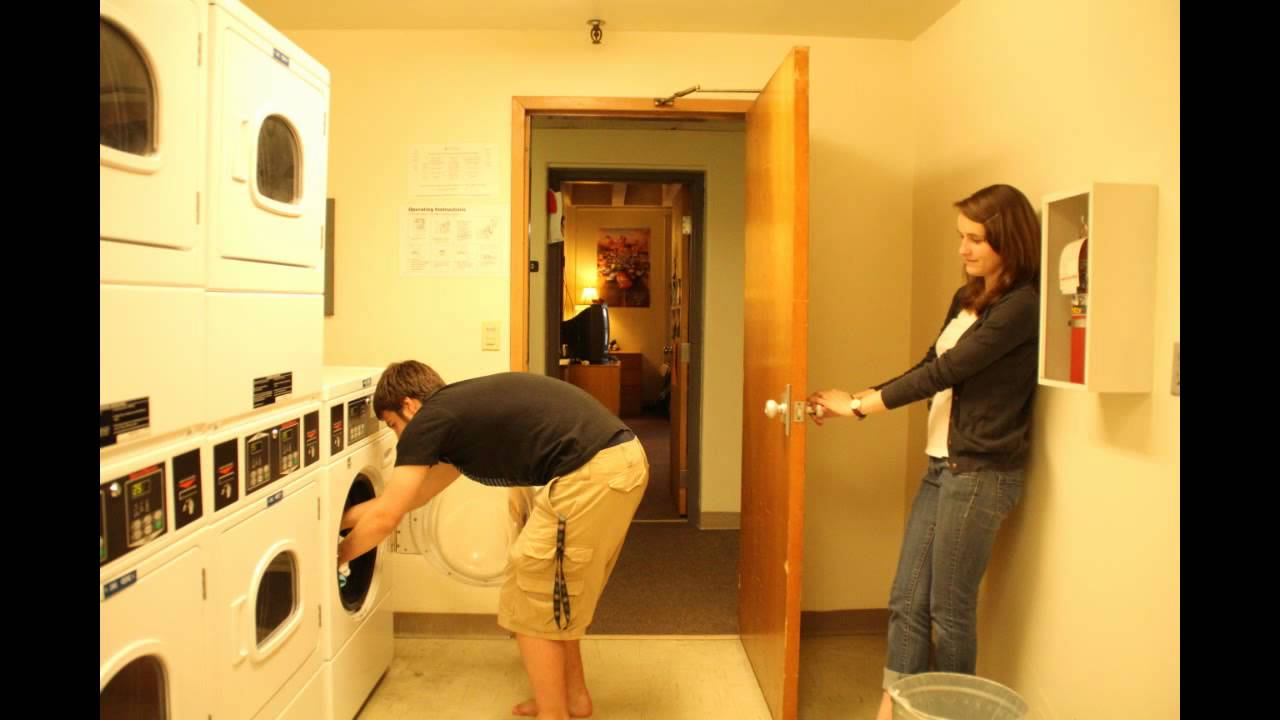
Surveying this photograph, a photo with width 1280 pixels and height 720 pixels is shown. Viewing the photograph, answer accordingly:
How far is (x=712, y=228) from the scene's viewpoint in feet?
14.8

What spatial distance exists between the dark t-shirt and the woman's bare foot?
745mm

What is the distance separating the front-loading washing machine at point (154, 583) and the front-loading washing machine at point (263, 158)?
0.38m

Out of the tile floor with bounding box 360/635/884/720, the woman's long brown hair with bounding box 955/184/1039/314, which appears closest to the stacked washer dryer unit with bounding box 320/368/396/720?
the tile floor with bounding box 360/635/884/720

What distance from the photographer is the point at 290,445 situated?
6.18ft

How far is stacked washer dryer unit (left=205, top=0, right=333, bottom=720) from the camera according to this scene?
155 cm

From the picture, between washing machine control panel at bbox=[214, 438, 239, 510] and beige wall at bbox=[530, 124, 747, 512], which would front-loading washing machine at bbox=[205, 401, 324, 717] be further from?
beige wall at bbox=[530, 124, 747, 512]

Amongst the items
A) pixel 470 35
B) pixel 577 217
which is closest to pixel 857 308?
pixel 470 35

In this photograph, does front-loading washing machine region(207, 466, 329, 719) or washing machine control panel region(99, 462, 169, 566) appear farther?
front-loading washing machine region(207, 466, 329, 719)

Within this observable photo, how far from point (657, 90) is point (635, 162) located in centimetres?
155

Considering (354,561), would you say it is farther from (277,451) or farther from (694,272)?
(694,272)

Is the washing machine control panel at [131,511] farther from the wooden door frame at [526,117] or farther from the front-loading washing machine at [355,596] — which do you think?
the wooden door frame at [526,117]

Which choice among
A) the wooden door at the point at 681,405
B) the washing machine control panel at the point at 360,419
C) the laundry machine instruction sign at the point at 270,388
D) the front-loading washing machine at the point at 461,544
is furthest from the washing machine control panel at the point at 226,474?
the wooden door at the point at 681,405

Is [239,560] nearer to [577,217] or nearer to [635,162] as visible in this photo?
[635,162]

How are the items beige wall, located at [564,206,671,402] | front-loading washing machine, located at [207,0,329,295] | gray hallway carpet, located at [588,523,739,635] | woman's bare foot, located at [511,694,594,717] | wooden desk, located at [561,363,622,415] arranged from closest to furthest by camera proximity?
front-loading washing machine, located at [207,0,329,295] < woman's bare foot, located at [511,694,594,717] < gray hallway carpet, located at [588,523,739,635] < wooden desk, located at [561,363,622,415] < beige wall, located at [564,206,671,402]
